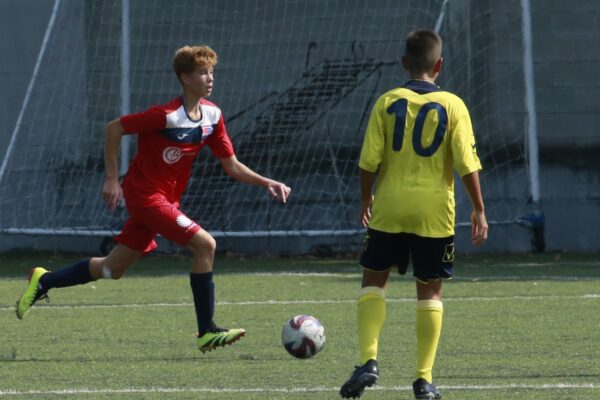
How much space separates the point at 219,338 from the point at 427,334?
1675mm

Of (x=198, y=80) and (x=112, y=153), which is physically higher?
(x=198, y=80)

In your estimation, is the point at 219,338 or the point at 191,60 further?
the point at 191,60

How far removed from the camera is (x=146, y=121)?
25.5 feet

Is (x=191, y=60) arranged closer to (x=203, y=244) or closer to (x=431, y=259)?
(x=203, y=244)

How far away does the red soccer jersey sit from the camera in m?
7.83

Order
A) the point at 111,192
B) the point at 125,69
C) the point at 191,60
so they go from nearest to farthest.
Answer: the point at 111,192 → the point at 191,60 → the point at 125,69

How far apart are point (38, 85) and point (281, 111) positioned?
100 inches

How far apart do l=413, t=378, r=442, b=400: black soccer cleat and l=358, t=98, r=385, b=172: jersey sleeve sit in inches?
34.2

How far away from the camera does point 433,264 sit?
6109 mm

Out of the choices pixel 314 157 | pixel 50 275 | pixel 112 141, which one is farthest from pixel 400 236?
pixel 314 157

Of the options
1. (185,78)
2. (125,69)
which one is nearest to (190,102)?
(185,78)

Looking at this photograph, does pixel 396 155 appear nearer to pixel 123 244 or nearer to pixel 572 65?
pixel 123 244

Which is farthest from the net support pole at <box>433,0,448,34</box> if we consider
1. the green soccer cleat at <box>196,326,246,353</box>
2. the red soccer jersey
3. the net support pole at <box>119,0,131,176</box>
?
the green soccer cleat at <box>196,326,246,353</box>

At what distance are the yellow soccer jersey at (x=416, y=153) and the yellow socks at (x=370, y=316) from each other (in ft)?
0.86
